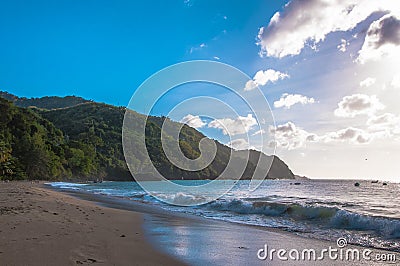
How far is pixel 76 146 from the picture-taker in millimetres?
109875

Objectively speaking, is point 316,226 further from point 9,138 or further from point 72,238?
point 9,138

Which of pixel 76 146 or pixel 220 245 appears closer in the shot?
pixel 220 245

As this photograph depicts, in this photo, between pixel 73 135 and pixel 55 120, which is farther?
pixel 55 120

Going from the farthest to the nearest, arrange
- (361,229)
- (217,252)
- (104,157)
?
(104,157)
(361,229)
(217,252)

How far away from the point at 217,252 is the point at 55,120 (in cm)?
16661

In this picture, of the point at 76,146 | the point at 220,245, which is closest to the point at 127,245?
the point at 220,245

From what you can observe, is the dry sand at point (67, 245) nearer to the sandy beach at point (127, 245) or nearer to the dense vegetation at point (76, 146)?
the sandy beach at point (127, 245)

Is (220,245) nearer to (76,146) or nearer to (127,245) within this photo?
(127,245)

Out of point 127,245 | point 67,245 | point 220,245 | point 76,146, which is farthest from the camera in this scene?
point 76,146

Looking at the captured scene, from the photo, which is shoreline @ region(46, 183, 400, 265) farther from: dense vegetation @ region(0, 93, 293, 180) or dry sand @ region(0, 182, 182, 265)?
dense vegetation @ region(0, 93, 293, 180)

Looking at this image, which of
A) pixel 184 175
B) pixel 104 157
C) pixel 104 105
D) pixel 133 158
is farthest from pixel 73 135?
pixel 184 175

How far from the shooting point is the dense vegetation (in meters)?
69.4

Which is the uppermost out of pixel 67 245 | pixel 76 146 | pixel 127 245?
pixel 76 146

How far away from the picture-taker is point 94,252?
6.00 m
